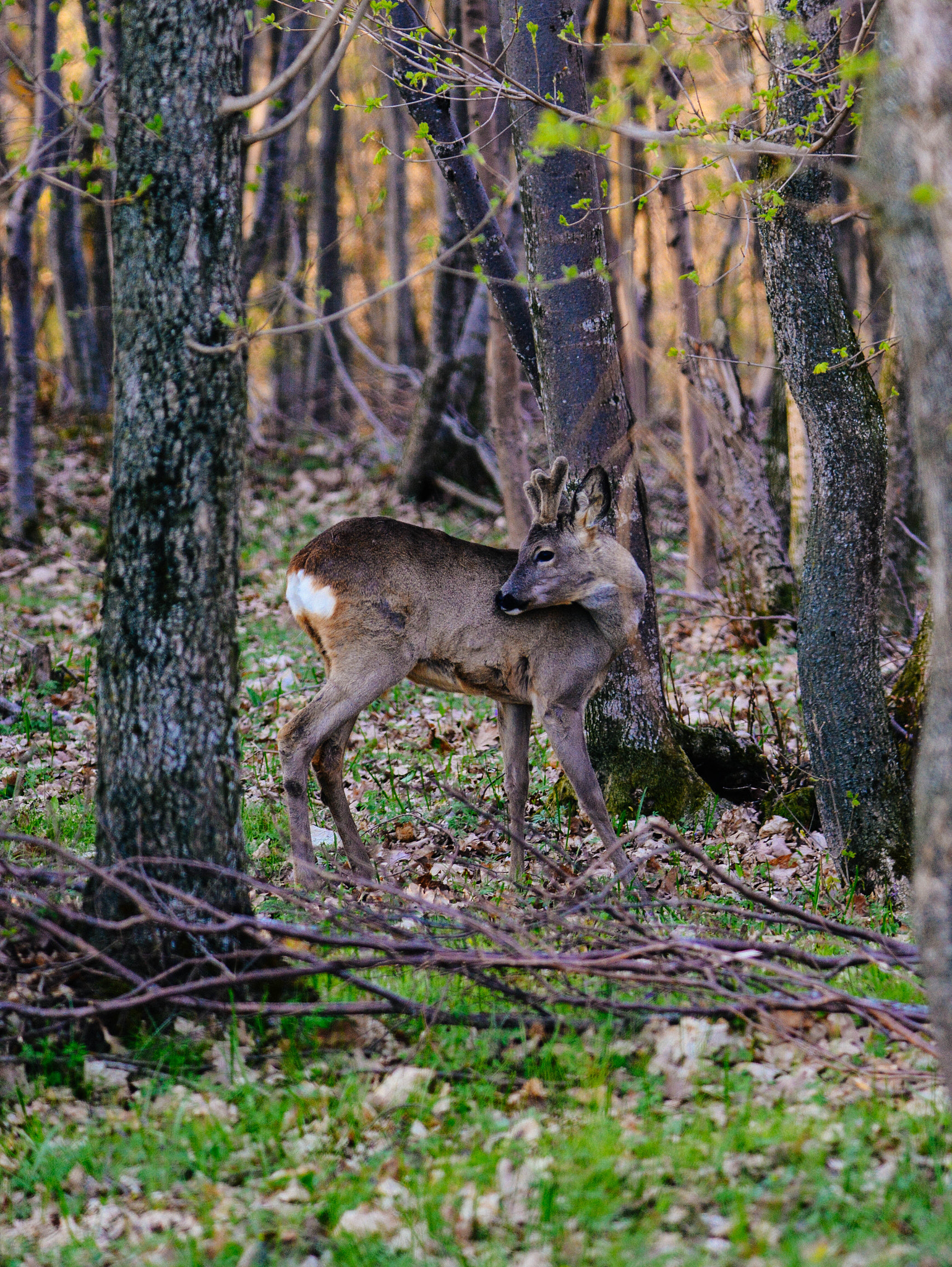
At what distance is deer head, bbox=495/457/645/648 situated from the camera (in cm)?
622

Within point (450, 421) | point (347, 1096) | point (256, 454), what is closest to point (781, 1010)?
point (347, 1096)

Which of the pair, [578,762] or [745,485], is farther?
[745,485]

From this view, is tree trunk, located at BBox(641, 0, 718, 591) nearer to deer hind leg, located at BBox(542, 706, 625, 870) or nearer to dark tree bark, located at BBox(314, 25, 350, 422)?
deer hind leg, located at BBox(542, 706, 625, 870)

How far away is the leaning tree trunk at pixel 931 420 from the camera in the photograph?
2699mm

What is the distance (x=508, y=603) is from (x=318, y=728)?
1.18 metres

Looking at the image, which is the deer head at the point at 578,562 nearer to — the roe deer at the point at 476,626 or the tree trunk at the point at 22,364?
the roe deer at the point at 476,626

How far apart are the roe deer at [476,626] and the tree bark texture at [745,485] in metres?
3.81

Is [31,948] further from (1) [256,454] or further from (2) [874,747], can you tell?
(1) [256,454]

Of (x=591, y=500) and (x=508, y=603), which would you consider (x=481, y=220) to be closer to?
(x=591, y=500)

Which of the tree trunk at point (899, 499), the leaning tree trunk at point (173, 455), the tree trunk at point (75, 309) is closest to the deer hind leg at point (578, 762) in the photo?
the leaning tree trunk at point (173, 455)

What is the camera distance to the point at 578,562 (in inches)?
249

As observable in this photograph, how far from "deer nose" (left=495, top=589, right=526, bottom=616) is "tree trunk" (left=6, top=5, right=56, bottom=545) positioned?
8393 mm

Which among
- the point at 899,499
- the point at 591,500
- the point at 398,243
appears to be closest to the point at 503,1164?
the point at 591,500

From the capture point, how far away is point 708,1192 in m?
3.03
